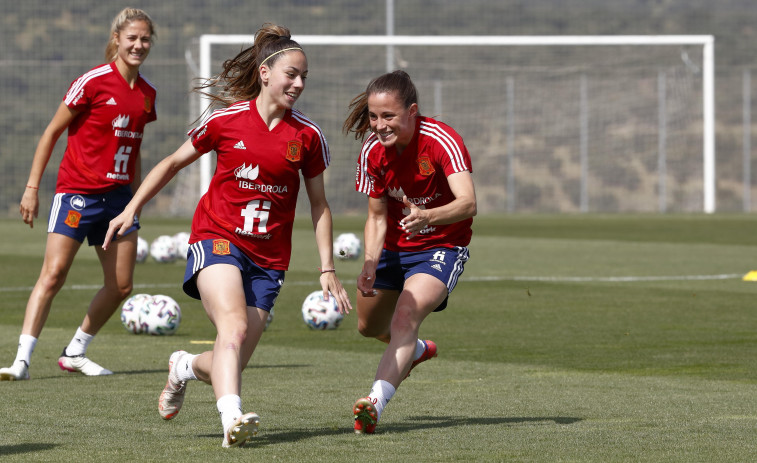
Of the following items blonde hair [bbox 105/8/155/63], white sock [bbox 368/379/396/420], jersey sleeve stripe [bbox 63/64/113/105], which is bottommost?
white sock [bbox 368/379/396/420]

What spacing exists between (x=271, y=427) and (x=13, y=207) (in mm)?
37208

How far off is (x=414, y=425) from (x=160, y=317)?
5006mm

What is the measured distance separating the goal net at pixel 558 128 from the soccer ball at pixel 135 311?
1123 inches

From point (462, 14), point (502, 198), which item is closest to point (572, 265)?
point (502, 198)

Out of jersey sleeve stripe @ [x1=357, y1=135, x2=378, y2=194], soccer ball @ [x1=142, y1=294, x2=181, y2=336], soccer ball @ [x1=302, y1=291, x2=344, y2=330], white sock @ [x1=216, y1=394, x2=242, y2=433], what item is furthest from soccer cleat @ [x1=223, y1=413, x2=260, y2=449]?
soccer ball @ [x1=302, y1=291, x2=344, y2=330]

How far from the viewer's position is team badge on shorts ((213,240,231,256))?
6.45m

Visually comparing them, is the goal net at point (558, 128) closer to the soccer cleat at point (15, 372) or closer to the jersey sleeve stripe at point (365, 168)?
the soccer cleat at point (15, 372)

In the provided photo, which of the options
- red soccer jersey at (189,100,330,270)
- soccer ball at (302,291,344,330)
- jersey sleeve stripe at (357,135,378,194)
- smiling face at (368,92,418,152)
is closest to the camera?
red soccer jersey at (189,100,330,270)

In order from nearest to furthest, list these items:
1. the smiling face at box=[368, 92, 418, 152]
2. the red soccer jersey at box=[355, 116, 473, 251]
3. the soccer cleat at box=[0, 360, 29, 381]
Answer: the smiling face at box=[368, 92, 418, 152] → the red soccer jersey at box=[355, 116, 473, 251] → the soccer cleat at box=[0, 360, 29, 381]

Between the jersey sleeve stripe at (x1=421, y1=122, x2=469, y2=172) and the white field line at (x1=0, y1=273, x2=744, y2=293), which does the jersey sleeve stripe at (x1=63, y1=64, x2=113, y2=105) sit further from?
the white field line at (x1=0, y1=273, x2=744, y2=293)

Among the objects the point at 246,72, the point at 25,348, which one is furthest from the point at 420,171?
the point at 25,348

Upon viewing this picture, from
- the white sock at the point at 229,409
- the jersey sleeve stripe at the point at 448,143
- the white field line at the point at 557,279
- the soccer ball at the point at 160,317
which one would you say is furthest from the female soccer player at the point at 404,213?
the white field line at the point at 557,279

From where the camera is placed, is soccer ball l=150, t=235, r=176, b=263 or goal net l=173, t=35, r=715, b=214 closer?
soccer ball l=150, t=235, r=176, b=263

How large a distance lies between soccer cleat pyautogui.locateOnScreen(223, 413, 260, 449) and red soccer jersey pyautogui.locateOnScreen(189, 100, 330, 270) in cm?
100
